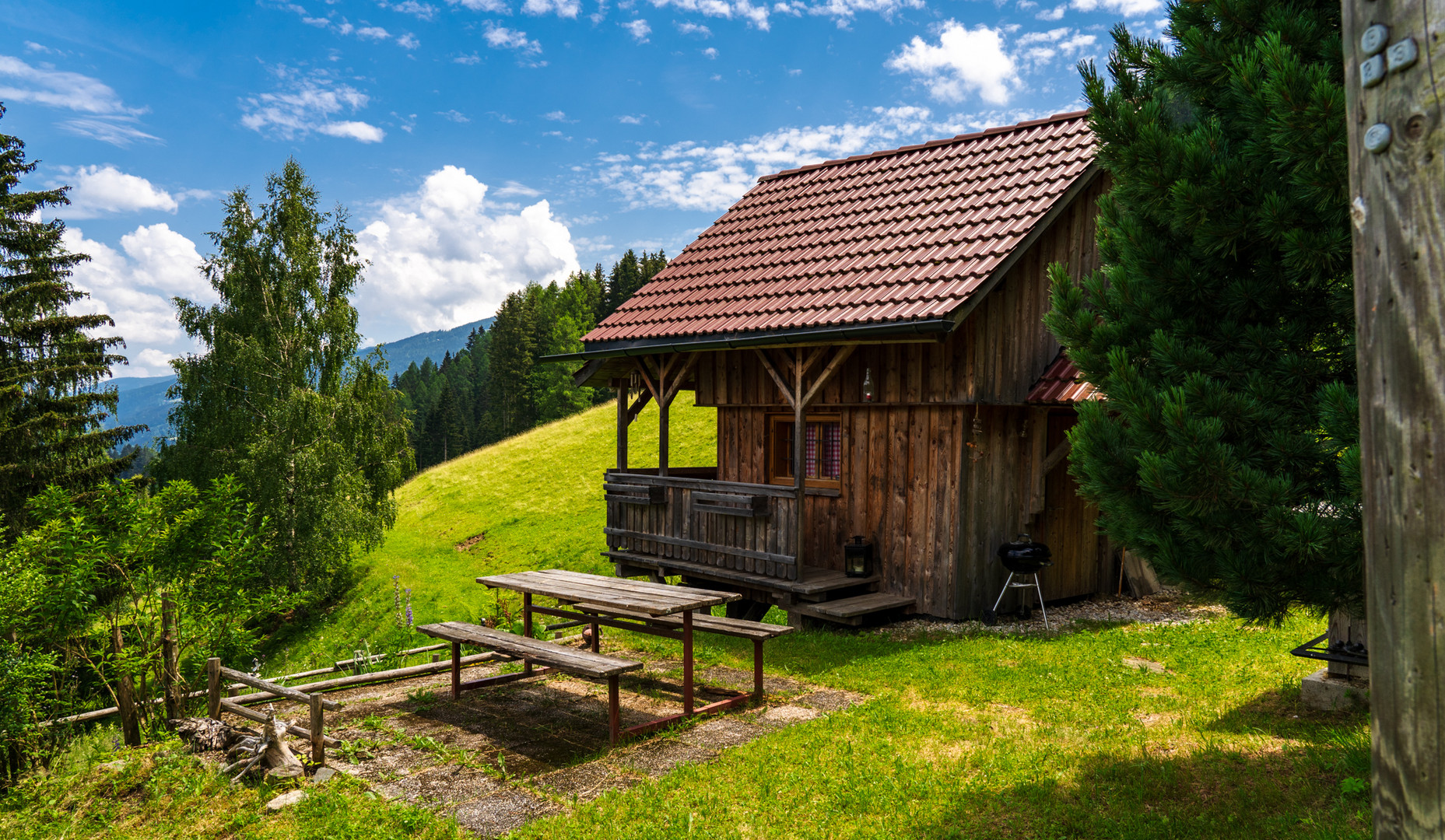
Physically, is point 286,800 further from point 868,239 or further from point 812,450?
point 868,239

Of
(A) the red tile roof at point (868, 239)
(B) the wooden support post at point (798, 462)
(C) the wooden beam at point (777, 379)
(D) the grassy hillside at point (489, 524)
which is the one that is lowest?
(D) the grassy hillside at point (489, 524)

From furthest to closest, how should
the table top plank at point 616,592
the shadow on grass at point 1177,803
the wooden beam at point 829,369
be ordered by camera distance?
the wooden beam at point 829,369, the table top plank at point 616,592, the shadow on grass at point 1177,803

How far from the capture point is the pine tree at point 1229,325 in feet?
13.4

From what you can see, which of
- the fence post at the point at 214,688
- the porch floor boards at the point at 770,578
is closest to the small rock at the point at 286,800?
the fence post at the point at 214,688

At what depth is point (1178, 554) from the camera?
4.57m

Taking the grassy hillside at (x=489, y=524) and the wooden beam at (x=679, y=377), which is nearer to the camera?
the wooden beam at (x=679, y=377)

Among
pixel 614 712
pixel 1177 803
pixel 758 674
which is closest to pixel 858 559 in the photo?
pixel 758 674

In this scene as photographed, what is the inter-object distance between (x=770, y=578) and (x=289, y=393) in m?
15.3

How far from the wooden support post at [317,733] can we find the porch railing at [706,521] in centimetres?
562

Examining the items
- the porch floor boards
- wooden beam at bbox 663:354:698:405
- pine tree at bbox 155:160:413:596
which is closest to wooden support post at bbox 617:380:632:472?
wooden beam at bbox 663:354:698:405

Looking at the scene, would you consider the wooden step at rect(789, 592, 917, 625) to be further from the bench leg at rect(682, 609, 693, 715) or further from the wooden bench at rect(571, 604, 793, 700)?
the bench leg at rect(682, 609, 693, 715)

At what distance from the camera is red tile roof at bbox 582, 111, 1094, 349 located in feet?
33.5

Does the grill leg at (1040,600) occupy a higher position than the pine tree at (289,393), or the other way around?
the pine tree at (289,393)

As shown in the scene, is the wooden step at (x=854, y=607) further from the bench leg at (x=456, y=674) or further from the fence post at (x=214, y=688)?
the fence post at (x=214, y=688)
